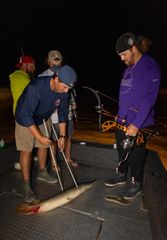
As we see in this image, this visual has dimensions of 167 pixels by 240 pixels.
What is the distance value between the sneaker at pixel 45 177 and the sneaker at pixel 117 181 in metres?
0.84

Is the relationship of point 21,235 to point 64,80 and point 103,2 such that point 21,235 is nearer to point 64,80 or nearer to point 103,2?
point 64,80

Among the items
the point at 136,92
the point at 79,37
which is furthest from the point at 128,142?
the point at 79,37

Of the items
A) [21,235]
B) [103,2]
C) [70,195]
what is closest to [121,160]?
[70,195]

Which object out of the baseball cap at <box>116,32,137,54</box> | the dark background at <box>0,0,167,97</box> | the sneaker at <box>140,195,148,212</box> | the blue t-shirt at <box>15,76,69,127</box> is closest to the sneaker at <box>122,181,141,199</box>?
the sneaker at <box>140,195,148,212</box>

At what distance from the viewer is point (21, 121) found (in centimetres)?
305

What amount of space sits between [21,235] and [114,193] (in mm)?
1540

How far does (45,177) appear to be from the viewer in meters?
4.02

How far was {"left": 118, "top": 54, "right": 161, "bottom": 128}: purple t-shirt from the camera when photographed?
10.0ft

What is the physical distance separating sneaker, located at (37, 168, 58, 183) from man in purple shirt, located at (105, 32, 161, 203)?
3.79 feet

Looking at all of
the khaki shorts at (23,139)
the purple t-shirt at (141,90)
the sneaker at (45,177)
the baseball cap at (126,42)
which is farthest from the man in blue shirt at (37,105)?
the purple t-shirt at (141,90)

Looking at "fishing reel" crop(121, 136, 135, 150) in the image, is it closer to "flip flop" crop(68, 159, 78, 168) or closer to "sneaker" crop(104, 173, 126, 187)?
"sneaker" crop(104, 173, 126, 187)

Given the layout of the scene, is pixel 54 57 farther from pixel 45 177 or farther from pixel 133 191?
pixel 133 191

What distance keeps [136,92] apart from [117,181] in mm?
1518

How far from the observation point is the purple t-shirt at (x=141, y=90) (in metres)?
3.06
